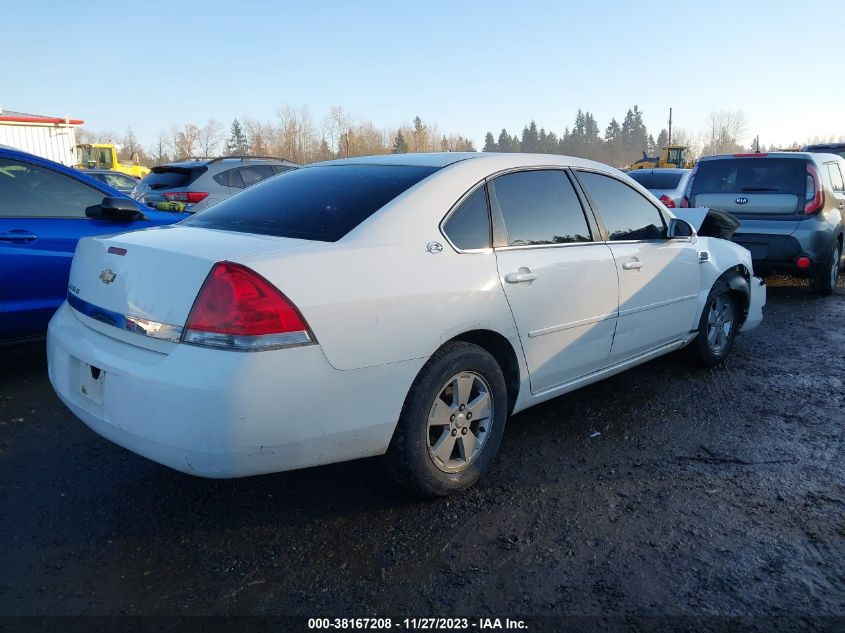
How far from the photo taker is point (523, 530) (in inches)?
109

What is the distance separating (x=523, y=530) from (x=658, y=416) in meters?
1.70

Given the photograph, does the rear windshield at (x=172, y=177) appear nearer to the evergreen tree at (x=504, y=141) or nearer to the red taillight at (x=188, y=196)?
the red taillight at (x=188, y=196)

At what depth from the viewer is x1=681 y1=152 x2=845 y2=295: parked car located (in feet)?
24.6

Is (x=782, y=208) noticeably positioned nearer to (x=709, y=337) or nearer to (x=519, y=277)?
(x=709, y=337)

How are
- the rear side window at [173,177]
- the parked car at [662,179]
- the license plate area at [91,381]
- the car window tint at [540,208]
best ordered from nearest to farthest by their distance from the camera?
the license plate area at [91,381] → the car window tint at [540,208] → the rear side window at [173,177] → the parked car at [662,179]

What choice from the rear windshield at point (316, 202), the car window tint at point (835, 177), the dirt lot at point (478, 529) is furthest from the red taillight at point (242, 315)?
the car window tint at point (835, 177)

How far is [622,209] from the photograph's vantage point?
413 cm

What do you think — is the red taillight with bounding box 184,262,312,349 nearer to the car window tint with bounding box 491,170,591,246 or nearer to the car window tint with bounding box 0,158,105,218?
the car window tint with bounding box 491,170,591,246

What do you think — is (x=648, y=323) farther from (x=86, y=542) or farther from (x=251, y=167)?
(x=251, y=167)

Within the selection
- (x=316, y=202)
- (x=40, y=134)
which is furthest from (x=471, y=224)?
(x=40, y=134)

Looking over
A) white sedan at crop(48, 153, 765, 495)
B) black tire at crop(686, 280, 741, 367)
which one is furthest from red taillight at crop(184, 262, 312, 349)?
black tire at crop(686, 280, 741, 367)

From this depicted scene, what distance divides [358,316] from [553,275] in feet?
4.14

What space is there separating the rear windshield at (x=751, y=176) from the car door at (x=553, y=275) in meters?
5.17

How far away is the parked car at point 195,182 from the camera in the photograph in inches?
403
